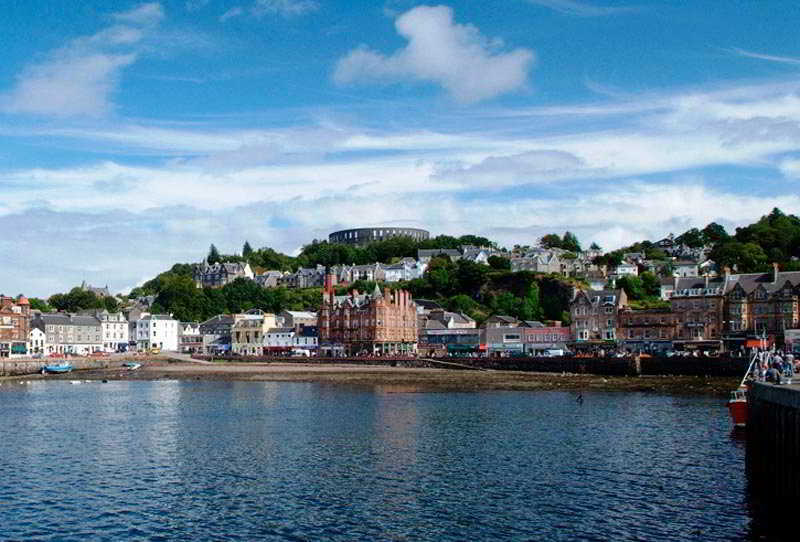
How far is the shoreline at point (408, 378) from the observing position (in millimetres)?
76438

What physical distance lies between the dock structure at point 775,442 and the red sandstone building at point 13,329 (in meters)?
119

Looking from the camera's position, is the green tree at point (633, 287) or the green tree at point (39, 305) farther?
the green tree at point (39, 305)

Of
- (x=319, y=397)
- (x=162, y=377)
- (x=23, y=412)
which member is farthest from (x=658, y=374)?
(x=23, y=412)

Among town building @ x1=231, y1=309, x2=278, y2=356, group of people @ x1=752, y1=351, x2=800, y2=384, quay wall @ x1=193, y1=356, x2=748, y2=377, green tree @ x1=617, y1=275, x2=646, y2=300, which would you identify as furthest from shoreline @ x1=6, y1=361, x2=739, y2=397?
green tree @ x1=617, y1=275, x2=646, y2=300

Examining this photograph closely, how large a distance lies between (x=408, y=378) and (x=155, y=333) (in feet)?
249

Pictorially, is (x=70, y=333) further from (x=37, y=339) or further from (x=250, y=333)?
(x=250, y=333)

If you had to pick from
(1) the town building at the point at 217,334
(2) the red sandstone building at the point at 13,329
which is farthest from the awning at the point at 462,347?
(2) the red sandstone building at the point at 13,329

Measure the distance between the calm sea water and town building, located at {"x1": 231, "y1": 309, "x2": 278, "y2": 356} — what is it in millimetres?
86201

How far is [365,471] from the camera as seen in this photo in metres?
34.5

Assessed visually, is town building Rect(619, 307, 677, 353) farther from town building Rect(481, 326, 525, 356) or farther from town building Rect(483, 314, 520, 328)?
town building Rect(483, 314, 520, 328)

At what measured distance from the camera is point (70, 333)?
468 feet

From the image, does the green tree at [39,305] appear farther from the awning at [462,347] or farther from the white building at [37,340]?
the awning at [462,347]

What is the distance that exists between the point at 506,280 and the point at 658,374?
68.9 m

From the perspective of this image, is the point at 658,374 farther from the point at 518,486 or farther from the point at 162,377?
the point at 518,486
